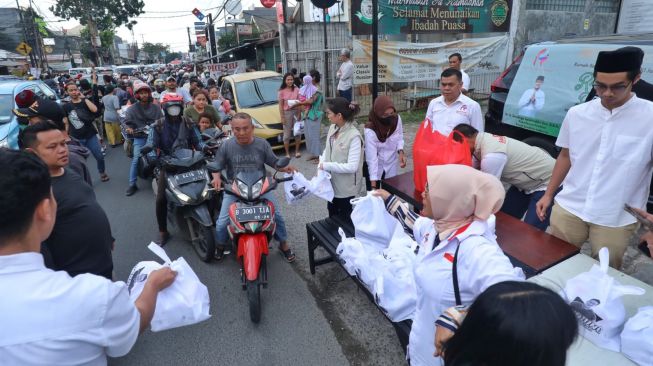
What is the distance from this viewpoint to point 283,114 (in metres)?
7.46

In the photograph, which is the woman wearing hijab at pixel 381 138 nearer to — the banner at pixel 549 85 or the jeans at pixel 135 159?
the banner at pixel 549 85

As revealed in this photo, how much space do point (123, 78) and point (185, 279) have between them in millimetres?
14887

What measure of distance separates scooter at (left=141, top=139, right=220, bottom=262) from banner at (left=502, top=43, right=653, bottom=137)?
4174 millimetres

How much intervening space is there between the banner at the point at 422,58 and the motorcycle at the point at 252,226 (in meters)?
6.49

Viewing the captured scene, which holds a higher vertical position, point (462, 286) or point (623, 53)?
point (623, 53)

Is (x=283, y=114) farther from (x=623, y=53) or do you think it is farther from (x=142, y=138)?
(x=623, y=53)

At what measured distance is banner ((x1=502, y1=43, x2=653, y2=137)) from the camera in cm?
438

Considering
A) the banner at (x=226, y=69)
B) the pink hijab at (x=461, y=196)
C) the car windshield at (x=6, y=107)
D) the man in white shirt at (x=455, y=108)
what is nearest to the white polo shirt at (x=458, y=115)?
the man in white shirt at (x=455, y=108)

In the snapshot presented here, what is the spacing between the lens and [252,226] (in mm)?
3109

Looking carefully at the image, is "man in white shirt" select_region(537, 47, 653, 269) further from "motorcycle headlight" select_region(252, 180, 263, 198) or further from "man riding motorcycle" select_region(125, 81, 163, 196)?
"man riding motorcycle" select_region(125, 81, 163, 196)

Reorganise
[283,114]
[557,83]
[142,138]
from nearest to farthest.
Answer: [557,83], [142,138], [283,114]

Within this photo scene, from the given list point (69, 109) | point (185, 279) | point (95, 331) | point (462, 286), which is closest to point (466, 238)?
point (462, 286)

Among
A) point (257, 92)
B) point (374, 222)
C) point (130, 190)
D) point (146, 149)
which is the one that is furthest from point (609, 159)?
A: point (257, 92)

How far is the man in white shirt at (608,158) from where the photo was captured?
2.10 m
